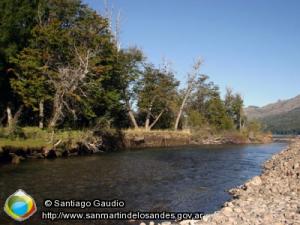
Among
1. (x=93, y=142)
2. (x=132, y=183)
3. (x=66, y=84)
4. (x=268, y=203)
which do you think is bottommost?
(x=132, y=183)

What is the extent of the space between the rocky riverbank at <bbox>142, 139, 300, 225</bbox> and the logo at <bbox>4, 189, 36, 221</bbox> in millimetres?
4965

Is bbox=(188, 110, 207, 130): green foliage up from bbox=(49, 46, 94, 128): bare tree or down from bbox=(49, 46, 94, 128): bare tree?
down

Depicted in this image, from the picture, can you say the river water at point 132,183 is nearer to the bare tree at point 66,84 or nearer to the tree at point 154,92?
the bare tree at point 66,84

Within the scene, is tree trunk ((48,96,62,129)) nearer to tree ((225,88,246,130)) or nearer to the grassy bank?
the grassy bank

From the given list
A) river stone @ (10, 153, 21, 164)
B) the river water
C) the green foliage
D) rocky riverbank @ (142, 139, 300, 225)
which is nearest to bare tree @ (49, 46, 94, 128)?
river stone @ (10, 153, 21, 164)

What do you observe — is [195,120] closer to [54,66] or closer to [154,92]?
[154,92]

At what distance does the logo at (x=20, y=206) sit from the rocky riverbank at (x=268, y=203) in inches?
195

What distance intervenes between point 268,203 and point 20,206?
8859 millimetres

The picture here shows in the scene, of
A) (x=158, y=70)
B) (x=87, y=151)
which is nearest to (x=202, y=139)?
(x=158, y=70)

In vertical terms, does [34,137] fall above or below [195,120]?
below

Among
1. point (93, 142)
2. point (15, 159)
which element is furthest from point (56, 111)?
point (15, 159)

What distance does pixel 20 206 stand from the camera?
43.2 feet

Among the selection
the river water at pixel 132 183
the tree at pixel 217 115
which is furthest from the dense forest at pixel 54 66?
the tree at pixel 217 115

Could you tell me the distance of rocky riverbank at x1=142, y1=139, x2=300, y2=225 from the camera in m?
9.69
